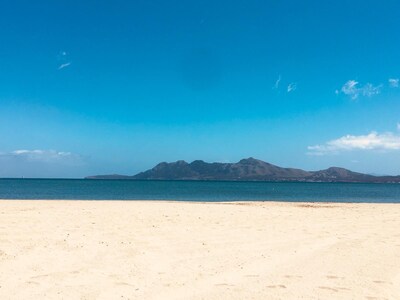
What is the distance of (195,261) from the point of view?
366 inches

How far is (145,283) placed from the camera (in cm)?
750

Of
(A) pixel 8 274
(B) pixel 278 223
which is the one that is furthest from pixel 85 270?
(B) pixel 278 223

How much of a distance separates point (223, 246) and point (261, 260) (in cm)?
188

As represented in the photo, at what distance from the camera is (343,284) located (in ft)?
24.3

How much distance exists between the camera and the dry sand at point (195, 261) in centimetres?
702

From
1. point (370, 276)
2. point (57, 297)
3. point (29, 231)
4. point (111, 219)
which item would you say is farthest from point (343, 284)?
point (111, 219)

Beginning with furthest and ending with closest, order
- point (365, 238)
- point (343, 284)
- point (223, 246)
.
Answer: point (365, 238) < point (223, 246) < point (343, 284)

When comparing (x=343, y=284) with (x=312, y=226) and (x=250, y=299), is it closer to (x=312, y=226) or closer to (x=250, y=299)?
(x=250, y=299)

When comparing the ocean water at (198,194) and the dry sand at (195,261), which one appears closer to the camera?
the dry sand at (195,261)

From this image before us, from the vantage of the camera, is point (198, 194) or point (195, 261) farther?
point (198, 194)

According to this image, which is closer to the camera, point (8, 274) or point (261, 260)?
point (8, 274)

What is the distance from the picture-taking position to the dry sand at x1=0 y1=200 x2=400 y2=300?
702 cm

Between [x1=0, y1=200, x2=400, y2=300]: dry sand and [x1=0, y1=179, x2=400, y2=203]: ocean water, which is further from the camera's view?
[x1=0, y1=179, x2=400, y2=203]: ocean water

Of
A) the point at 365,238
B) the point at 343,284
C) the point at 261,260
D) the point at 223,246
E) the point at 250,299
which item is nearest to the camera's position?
the point at 250,299
